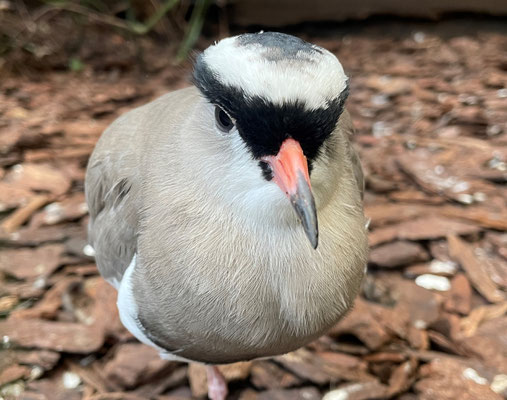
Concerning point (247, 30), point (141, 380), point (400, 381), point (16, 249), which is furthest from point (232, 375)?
point (247, 30)

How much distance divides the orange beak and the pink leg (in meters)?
1.08

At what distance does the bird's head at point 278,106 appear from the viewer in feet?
3.83

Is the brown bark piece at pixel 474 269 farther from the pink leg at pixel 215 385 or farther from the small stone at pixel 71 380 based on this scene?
the small stone at pixel 71 380

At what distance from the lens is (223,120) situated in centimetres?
133

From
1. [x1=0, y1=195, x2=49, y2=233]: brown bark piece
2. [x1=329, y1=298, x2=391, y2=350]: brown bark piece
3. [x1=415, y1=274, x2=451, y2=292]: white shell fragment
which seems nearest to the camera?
[x1=329, y1=298, x2=391, y2=350]: brown bark piece

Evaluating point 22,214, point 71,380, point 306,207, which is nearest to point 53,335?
point 71,380

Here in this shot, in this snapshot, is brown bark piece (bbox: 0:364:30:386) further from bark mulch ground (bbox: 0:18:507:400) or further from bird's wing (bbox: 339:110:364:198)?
bird's wing (bbox: 339:110:364:198)

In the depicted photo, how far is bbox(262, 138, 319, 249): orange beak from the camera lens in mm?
1165

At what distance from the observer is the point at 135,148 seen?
1767mm

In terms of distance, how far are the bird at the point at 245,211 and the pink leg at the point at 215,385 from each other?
0.38 meters

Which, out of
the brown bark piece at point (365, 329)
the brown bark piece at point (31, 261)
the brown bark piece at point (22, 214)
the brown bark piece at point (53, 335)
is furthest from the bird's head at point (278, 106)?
the brown bark piece at point (22, 214)

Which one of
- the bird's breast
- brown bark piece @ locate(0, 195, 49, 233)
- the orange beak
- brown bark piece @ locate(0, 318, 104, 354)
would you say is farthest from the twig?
the orange beak

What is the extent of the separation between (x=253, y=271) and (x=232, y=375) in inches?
36.1

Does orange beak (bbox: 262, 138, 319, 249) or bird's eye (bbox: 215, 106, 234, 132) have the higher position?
bird's eye (bbox: 215, 106, 234, 132)
